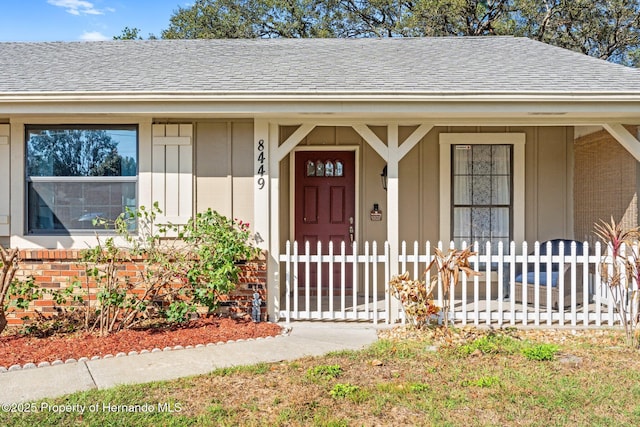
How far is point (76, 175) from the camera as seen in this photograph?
19.3ft

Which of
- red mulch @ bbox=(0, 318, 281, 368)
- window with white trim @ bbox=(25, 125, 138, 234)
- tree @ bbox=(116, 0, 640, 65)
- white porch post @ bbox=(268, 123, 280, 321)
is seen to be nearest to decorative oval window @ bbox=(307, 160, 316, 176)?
white porch post @ bbox=(268, 123, 280, 321)

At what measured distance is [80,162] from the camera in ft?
19.3

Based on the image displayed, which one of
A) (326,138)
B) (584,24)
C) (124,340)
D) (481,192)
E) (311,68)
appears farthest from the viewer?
(584,24)

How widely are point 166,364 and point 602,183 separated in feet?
20.5

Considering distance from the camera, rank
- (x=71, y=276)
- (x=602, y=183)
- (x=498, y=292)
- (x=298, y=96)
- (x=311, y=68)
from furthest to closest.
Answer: (x=602, y=183)
(x=311, y=68)
(x=498, y=292)
(x=71, y=276)
(x=298, y=96)

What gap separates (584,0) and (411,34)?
17.6ft

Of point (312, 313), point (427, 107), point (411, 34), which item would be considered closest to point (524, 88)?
point (427, 107)

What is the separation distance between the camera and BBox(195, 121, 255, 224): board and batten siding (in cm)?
593

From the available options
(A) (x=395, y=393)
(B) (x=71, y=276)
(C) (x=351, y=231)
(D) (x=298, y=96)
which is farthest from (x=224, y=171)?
(A) (x=395, y=393)

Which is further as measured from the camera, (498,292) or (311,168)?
(311,168)

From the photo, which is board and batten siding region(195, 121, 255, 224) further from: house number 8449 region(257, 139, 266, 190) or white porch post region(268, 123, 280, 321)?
white porch post region(268, 123, 280, 321)

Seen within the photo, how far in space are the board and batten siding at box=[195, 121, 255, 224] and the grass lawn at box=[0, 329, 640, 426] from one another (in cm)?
227

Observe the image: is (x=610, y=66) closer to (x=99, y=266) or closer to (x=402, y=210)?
(x=402, y=210)

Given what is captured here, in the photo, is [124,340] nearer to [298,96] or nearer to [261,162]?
[261,162]
